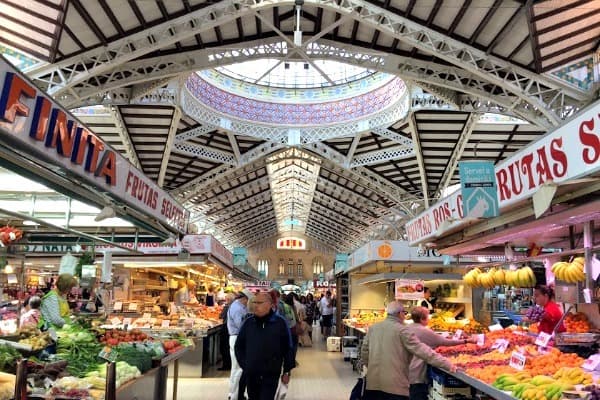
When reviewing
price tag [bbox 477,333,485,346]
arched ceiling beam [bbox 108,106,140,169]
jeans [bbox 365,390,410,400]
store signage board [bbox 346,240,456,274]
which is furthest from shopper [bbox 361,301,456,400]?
arched ceiling beam [bbox 108,106,140,169]

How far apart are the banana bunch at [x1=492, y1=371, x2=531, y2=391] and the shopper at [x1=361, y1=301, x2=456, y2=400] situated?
22.4 inches

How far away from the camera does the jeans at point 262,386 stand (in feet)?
14.9

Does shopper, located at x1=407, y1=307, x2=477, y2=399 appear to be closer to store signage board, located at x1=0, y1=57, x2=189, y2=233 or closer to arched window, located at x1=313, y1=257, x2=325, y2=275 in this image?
store signage board, located at x1=0, y1=57, x2=189, y2=233

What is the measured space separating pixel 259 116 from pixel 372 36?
7699mm

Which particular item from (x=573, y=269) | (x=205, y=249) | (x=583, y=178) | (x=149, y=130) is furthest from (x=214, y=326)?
(x=583, y=178)

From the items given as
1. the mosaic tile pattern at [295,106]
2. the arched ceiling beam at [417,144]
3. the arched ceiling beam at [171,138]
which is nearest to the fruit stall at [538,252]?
the arched ceiling beam at [417,144]

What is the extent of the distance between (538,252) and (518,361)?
11.6 ft

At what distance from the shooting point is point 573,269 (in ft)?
17.5

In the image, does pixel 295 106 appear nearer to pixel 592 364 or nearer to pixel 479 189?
pixel 479 189

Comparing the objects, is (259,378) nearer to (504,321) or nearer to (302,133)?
(504,321)

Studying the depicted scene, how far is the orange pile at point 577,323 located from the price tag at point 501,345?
88cm

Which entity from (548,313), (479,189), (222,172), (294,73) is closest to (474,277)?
(548,313)

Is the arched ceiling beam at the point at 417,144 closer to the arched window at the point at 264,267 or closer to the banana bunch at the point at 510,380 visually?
the banana bunch at the point at 510,380

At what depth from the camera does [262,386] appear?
4.57 m
